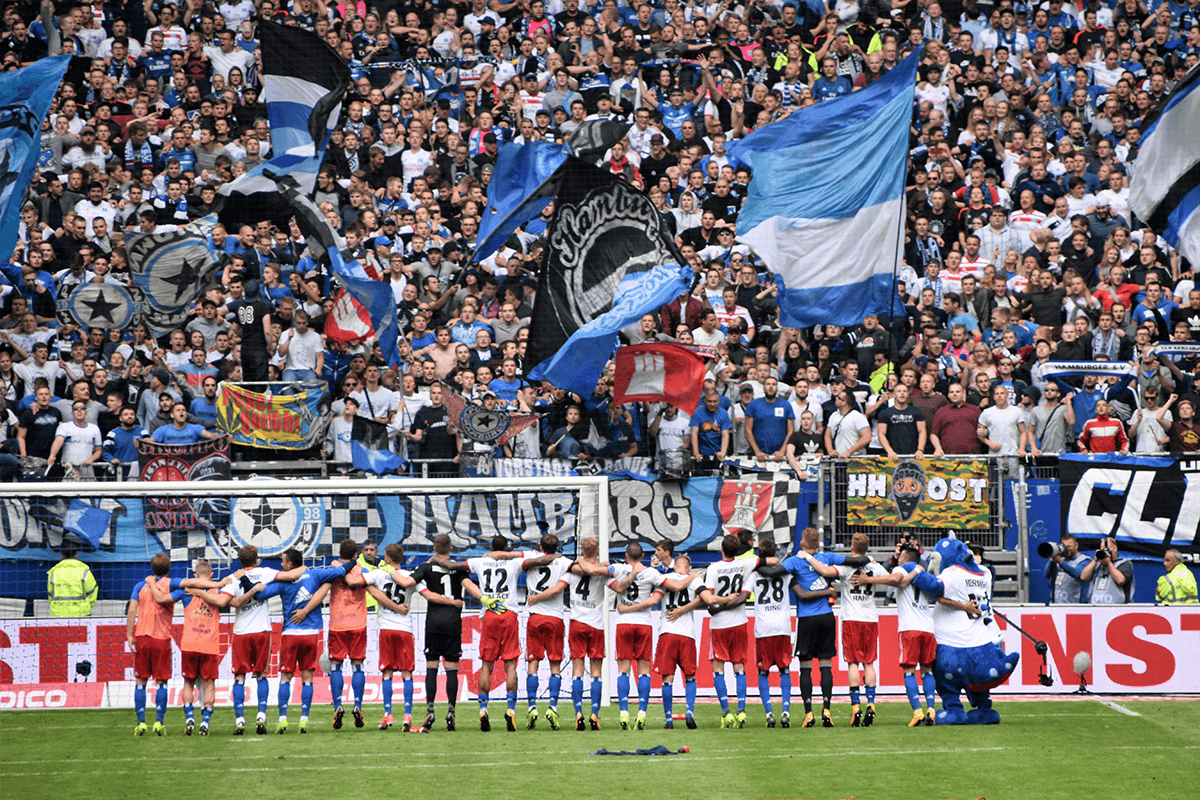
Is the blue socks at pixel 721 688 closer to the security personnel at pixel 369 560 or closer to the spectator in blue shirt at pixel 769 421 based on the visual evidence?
the security personnel at pixel 369 560

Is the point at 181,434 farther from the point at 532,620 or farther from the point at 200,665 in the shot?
the point at 532,620

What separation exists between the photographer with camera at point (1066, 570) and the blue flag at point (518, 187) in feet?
24.1

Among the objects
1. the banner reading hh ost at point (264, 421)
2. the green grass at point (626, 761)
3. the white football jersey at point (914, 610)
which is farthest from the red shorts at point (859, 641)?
the banner reading hh ost at point (264, 421)

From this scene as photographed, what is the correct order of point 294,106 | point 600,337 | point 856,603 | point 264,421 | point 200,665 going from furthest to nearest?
1. point 294,106
2. point 264,421
3. point 600,337
4. point 856,603
5. point 200,665

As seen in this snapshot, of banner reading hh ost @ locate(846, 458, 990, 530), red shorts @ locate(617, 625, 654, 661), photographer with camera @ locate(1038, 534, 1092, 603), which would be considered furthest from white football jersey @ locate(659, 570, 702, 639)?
photographer with camera @ locate(1038, 534, 1092, 603)

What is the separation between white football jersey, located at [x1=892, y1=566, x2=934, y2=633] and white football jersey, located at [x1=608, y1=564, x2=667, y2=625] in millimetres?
2339

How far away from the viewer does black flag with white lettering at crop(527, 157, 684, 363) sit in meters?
17.2

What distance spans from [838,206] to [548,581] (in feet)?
23.2

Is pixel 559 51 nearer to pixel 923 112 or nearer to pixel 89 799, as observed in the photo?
pixel 923 112

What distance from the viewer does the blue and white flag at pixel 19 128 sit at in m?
17.9

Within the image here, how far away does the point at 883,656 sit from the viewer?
54.0 ft

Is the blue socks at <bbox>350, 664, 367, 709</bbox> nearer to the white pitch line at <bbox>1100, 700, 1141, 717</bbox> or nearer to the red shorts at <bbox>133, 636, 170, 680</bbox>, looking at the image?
the red shorts at <bbox>133, 636, 170, 680</bbox>

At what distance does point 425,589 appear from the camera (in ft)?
44.8

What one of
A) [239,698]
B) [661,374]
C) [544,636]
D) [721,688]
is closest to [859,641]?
[721,688]
